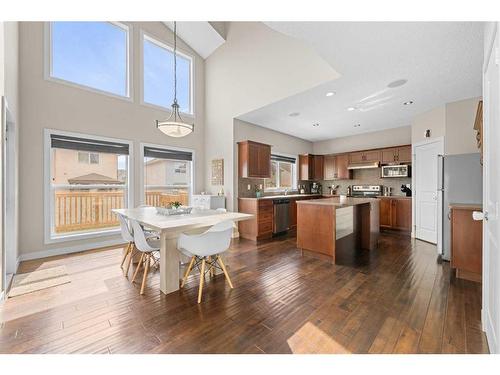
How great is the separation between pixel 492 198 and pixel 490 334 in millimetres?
950

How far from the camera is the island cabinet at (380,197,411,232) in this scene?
5.07 meters

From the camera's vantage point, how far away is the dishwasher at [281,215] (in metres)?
4.93

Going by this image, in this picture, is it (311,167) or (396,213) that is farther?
(311,167)

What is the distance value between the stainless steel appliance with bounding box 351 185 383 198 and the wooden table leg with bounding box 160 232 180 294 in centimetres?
550

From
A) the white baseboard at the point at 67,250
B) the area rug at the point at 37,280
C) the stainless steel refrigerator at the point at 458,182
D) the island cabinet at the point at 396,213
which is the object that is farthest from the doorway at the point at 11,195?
the island cabinet at the point at 396,213

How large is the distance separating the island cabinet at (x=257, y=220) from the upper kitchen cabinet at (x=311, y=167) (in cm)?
→ 235

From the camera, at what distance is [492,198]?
1.41 meters

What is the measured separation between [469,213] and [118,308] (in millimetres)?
4134

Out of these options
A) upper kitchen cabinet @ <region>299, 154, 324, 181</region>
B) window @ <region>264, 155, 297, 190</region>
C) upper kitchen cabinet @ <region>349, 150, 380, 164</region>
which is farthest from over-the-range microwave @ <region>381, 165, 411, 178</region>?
window @ <region>264, 155, 297, 190</region>

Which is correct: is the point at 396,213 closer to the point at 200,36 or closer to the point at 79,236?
the point at 200,36

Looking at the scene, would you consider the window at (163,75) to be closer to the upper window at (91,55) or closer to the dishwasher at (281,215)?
the upper window at (91,55)

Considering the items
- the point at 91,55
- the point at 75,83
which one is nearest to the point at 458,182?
the point at 75,83

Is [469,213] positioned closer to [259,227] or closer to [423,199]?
[423,199]

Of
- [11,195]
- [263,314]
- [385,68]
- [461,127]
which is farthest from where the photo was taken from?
[461,127]
